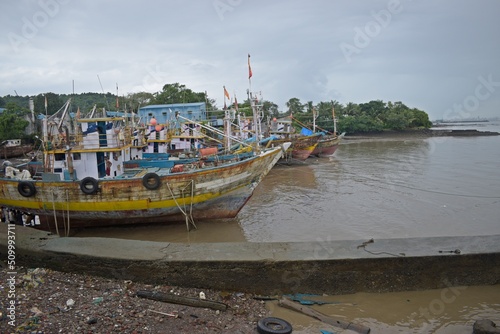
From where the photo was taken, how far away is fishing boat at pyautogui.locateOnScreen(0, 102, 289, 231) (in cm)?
981

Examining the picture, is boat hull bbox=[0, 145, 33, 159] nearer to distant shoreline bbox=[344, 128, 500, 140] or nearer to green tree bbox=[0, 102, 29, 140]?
green tree bbox=[0, 102, 29, 140]

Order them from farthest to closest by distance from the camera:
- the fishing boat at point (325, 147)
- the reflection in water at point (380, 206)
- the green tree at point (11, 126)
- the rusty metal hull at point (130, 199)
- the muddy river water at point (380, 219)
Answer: the fishing boat at point (325, 147) → the green tree at point (11, 126) → the reflection in water at point (380, 206) → the rusty metal hull at point (130, 199) → the muddy river water at point (380, 219)

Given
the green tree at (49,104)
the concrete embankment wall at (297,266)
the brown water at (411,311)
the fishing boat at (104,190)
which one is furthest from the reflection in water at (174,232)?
the green tree at (49,104)

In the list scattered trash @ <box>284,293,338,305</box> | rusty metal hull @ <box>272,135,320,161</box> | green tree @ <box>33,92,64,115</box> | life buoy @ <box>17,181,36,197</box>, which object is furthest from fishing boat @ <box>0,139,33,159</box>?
scattered trash @ <box>284,293,338,305</box>

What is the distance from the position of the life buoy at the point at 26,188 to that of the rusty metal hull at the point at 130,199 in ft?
0.21

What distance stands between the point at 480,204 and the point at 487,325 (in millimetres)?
9793

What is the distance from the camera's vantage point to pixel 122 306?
4.77 m

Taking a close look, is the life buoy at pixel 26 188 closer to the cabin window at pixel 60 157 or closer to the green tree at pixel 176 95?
the cabin window at pixel 60 157

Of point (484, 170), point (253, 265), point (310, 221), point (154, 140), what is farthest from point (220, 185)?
point (484, 170)

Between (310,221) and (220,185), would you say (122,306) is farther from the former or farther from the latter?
(310,221)

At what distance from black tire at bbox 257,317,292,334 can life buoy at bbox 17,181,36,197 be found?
329 inches

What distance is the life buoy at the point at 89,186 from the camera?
31.7 ft

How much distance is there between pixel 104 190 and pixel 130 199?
0.75 m

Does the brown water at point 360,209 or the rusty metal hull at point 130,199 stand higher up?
the rusty metal hull at point 130,199
